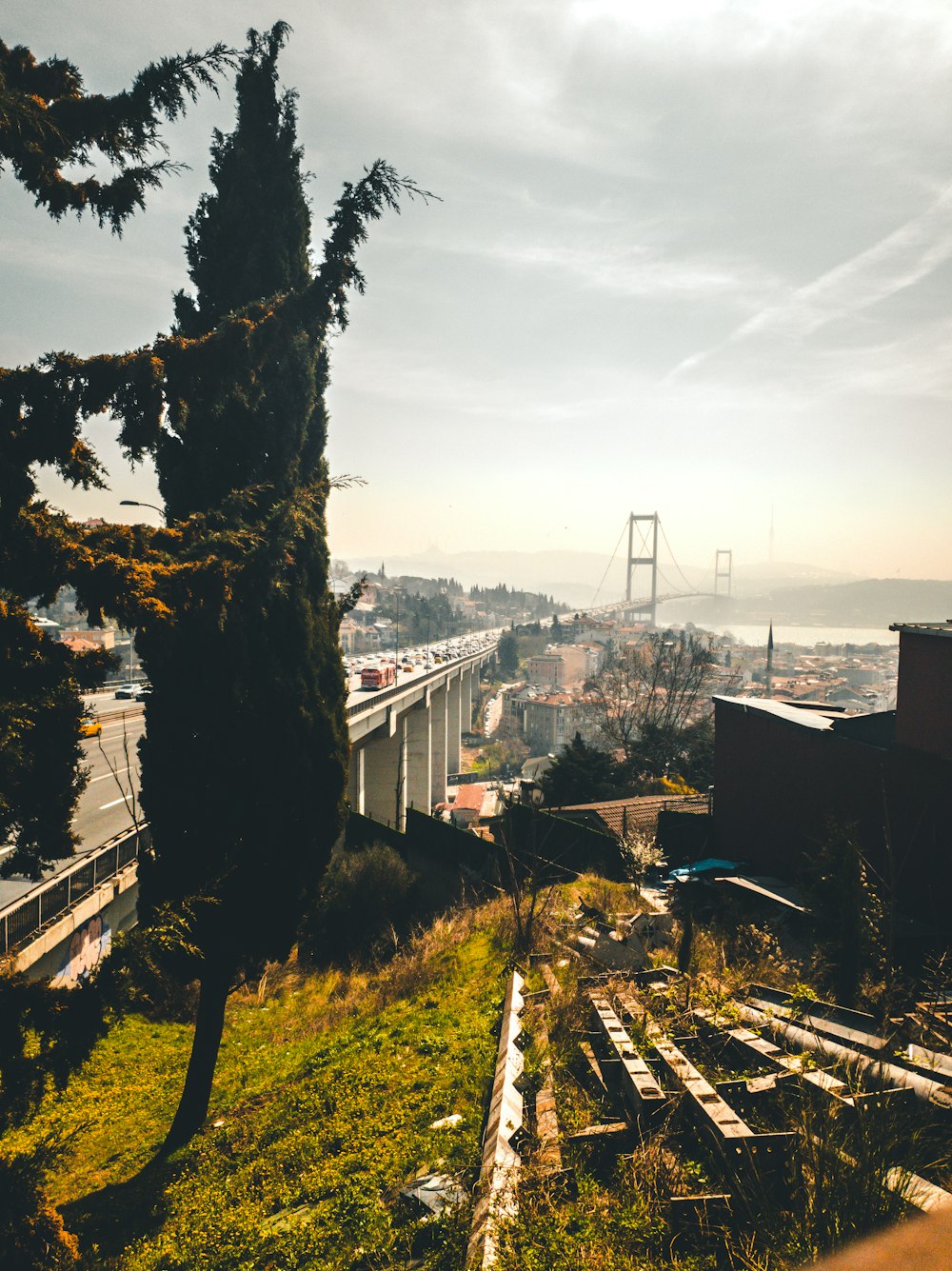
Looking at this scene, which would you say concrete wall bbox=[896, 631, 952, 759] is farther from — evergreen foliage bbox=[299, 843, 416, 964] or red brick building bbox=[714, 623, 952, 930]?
evergreen foliage bbox=[299, 843, 416, 964]

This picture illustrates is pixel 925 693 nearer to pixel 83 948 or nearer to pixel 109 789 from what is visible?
pixel 83 948

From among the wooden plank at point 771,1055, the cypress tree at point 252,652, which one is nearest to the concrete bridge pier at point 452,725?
the cypress tree at point 252,652

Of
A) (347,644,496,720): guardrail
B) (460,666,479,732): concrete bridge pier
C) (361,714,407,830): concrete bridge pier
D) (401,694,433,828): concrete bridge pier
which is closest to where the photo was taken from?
(347,644,496,720): guardrail

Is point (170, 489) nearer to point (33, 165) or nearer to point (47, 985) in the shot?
point (33, 165)

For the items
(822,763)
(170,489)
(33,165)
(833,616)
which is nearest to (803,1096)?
(33,165)

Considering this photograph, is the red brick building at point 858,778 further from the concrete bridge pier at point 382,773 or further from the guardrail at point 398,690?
the concrete bridge pier at point 382,773

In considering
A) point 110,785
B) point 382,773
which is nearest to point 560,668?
point 382,773

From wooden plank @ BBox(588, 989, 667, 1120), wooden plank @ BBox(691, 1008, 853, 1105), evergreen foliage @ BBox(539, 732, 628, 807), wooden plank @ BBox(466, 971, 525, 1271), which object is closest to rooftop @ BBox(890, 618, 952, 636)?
wooden plank @ BBox(691, 1008, 853, 1105)
